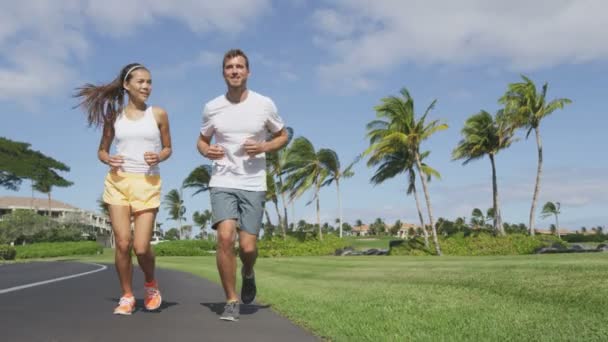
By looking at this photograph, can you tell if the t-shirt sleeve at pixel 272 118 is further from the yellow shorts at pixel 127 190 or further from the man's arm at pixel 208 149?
the yellow shorts at pixel 127 190

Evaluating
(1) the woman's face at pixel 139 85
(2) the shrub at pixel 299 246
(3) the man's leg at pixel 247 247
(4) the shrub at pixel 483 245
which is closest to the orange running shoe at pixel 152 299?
(3) the man's leg at pixel 247 247

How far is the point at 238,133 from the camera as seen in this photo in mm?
4355

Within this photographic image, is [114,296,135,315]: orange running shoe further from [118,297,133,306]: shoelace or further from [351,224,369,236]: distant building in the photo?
[351,224,369,236]: distant building

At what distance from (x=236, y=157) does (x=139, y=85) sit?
1146 millimetres

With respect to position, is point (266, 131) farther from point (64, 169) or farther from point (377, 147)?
point (64, 169)

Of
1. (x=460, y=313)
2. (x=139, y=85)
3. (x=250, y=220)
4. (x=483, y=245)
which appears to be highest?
(x=139, y=85)

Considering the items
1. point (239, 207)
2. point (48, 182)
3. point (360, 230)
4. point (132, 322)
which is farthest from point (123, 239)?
point (360, 230)

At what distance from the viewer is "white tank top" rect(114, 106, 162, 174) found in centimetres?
439

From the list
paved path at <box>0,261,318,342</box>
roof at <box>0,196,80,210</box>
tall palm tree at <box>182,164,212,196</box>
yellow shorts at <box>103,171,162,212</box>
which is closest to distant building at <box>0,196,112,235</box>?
roof at <box>0,196,80,210</box>

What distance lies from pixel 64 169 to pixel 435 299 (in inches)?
2515

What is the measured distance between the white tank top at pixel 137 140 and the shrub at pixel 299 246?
1156 inches

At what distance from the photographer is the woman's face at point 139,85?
4605 millimetres

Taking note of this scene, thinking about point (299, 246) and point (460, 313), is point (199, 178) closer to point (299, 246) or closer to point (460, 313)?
point (299, 246)

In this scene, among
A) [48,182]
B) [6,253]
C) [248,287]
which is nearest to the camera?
[248,287]
